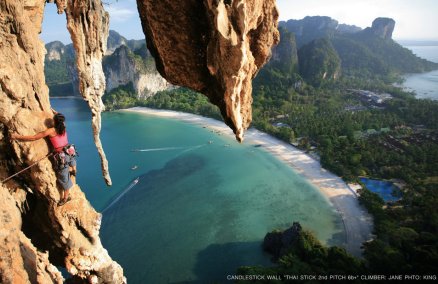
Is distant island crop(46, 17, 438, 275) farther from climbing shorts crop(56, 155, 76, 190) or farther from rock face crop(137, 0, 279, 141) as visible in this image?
rock face crop(137, 0, 279, 141)

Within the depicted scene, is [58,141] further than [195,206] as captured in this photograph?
No

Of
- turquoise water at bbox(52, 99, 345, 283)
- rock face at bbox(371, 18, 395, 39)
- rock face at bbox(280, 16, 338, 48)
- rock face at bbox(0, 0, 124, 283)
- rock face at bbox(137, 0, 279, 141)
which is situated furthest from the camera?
rock face at bbox(280, 16, 338, 48)

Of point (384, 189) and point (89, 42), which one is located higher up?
point (89, 42)

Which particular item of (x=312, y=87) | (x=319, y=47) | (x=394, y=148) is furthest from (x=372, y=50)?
(x=394, y=148)

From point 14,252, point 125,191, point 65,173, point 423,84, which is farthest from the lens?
point 423,84

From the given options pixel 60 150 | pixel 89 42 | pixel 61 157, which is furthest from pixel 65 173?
pixel 89 42

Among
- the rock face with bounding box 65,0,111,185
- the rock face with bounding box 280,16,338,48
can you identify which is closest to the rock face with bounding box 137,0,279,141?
the rock face with bounding box 65,0,111,185

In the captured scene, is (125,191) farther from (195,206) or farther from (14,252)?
(14,252)
